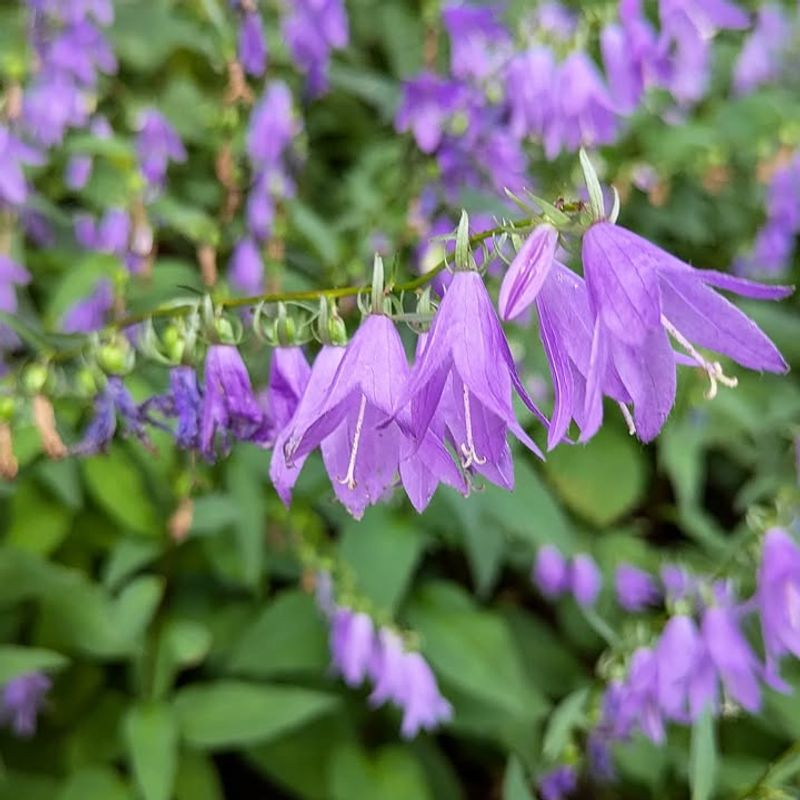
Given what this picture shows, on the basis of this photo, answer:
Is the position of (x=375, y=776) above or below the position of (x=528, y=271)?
below

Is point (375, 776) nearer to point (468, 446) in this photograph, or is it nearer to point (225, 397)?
point (225, 397)

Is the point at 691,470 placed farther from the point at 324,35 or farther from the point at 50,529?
the point at 50,529

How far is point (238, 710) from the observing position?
71.2 inches

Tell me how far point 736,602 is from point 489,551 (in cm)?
50

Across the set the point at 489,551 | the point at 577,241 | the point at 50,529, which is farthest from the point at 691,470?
the point at 577,241

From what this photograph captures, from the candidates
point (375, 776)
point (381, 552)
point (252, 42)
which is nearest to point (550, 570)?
point (381, 552)

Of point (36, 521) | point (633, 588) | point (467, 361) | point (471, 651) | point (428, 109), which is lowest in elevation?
point (633, 588)

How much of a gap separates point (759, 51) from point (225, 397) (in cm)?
299

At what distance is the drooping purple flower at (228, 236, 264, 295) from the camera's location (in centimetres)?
203

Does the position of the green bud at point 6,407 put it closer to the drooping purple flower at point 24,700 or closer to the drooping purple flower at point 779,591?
the drooping purple flower at point 24,700

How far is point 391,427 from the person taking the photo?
982 millimetres

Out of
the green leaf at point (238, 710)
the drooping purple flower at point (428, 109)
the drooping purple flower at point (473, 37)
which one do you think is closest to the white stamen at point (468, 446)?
the green leaf at point (238, 710)

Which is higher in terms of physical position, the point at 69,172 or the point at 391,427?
the point at 391,427

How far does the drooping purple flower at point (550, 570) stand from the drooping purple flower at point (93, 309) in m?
1.10
